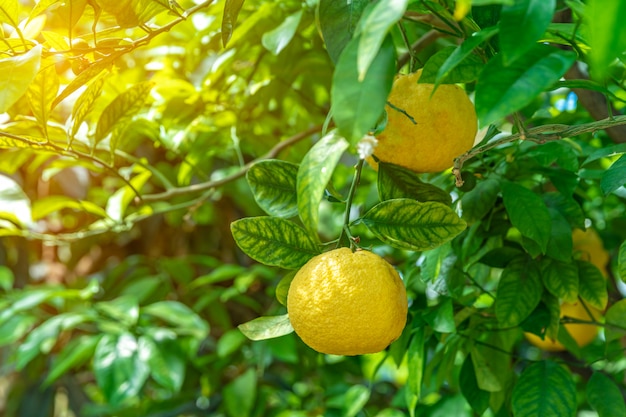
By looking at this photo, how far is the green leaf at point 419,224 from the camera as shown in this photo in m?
0.51

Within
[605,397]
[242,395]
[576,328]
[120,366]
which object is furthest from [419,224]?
[242,395]

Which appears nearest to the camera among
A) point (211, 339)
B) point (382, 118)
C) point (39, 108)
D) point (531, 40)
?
point (531, 40)

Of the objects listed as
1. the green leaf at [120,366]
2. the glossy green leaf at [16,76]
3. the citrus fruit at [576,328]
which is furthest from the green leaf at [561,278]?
the green leaf at [120,366]

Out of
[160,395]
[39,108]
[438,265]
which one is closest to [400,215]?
[438,265]

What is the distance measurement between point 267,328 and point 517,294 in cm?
29

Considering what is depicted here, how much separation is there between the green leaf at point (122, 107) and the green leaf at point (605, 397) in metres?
0.57

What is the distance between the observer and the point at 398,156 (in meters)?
0.54

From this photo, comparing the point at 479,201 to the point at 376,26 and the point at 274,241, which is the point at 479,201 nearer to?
the point at 274,241

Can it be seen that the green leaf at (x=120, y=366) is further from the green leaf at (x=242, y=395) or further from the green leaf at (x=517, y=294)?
the green leaf at (x=517, y=294)

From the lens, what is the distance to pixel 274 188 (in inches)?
22.6

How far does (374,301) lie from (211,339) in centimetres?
124

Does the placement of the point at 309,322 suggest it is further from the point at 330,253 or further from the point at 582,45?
the point at 582,45

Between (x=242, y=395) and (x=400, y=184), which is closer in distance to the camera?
(x=400, y=184)

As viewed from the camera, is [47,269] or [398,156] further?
[47,269]
